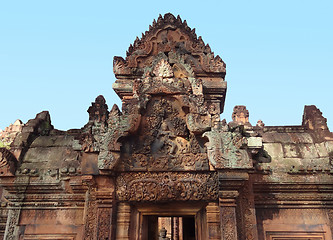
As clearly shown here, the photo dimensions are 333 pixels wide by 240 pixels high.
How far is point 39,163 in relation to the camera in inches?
264

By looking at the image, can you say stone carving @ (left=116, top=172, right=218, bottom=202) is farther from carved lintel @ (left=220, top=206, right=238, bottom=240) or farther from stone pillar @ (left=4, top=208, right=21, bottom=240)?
stone pillar @ (left=4, top=208, right=21, bottom=240)

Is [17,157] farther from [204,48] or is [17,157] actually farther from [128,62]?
[204,48]

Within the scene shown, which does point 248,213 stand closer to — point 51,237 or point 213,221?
point 213,221

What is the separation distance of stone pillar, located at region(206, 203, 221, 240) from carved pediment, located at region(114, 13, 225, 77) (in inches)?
134

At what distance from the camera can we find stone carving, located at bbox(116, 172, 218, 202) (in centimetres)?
569

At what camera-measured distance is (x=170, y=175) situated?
5.87m

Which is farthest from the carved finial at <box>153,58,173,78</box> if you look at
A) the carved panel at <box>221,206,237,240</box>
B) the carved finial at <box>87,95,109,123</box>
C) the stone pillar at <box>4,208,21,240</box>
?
the stone pillar at <box>4,208,21,240</box>

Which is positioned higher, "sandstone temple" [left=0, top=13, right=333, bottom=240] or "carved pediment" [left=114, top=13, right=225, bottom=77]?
"carved pediment" [left=114, top=13, right=225, bottom=77]

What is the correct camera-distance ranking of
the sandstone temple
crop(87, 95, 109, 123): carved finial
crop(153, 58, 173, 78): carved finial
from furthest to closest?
1. crop(153, 58, 173, 78): carved finial
2. crop(87, 95, 109, 123): carved finial
3. the sandstone temple

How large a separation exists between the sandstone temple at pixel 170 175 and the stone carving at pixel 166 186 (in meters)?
0.02

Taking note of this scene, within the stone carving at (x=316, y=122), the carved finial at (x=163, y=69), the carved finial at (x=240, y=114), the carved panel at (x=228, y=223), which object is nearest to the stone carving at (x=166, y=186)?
Answer: the carved panel at (x=228, y=223)

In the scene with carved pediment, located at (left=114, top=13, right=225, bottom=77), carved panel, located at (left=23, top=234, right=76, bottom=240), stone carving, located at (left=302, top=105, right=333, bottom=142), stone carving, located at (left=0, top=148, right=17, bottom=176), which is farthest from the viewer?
carved pediment, located at (left=114, top=13, right=225, bottom=77)

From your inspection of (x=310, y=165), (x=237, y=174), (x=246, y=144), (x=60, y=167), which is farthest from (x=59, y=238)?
(x=310, y=165)

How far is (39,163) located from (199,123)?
3.90m
